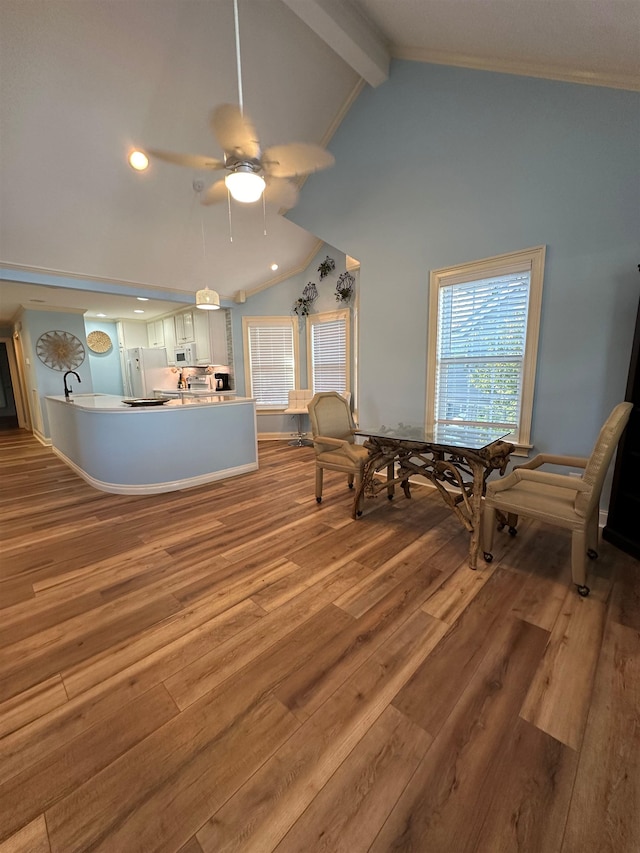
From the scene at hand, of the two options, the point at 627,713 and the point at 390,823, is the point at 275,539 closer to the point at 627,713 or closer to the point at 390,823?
the point at 390,823

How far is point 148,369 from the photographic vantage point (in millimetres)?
7328

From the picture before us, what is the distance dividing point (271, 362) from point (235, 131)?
4393mm

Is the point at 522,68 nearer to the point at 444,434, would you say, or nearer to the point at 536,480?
the point at 444,434

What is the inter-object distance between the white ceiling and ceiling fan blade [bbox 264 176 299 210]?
889 mm

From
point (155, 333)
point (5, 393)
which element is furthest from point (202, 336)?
point (5, 393)

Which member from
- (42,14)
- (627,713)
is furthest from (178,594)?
(42,14)

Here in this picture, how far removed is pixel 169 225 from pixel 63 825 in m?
5.05

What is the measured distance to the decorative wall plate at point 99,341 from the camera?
815 cm

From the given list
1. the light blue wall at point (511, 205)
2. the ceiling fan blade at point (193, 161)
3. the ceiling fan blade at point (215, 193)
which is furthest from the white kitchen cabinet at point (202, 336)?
the ceiling fan blade at point (193, 161)

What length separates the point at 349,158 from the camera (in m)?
3.73

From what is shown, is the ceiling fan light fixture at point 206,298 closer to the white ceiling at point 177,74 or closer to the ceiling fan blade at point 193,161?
the white ceiling at point 177,74

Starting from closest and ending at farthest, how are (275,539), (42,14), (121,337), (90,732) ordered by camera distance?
1. (90,732)
2. (42,14)
3. (275,539)
4. (121,337)

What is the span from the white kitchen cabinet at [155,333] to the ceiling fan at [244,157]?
5614 millimetres

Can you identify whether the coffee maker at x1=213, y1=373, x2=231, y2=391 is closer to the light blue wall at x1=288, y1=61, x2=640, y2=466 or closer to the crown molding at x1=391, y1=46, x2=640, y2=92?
A: the light blue wall at x1=288, y1=61, x2=640, y2=466
